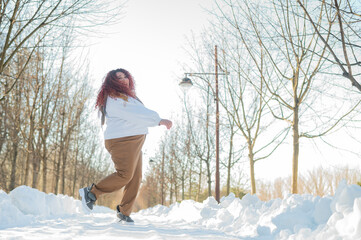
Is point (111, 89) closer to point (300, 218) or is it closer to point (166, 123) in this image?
point (166, 123)

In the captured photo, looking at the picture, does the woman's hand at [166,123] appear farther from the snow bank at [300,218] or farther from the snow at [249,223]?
the snow bank at [300,218]

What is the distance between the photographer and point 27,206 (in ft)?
17.7

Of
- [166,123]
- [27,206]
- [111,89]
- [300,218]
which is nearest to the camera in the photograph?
[300,218]

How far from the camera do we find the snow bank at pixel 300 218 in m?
2.21

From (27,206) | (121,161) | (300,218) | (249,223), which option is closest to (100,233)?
(121,161)

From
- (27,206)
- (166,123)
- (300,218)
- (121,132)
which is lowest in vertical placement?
(27,206)

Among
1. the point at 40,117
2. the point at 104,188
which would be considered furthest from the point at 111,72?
the point at 40,117

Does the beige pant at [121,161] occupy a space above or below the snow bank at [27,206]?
above

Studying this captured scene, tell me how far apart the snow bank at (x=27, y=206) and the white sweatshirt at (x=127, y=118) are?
5.47 ft

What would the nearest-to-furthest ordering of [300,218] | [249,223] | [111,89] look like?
[300,218], [249,223], [111,89]

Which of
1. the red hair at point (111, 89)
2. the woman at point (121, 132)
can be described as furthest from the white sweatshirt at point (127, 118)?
the red hair at point (111, 89)

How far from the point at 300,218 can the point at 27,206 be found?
4.50m

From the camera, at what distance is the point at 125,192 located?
428 centimetres

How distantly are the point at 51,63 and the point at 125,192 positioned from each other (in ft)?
24.1
